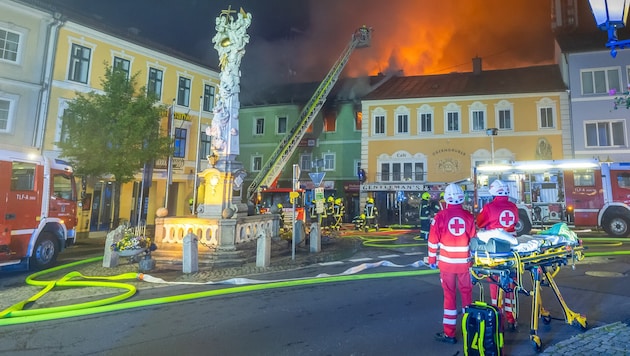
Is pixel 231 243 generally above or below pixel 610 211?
below

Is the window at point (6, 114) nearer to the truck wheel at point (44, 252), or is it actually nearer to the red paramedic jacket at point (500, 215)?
the truck wheel at point (44, 252)

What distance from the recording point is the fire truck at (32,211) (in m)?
8.58

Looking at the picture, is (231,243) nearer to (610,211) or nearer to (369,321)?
(369,321)

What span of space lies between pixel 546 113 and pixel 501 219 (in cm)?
2356

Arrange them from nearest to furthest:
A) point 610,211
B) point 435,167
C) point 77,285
A: 1. point 77,285
2. point 610,211
3. point 435,167

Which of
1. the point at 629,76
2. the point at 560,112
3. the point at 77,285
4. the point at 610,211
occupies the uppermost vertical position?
the point at 629,76

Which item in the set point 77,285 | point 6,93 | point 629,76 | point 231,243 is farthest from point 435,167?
point 6,93

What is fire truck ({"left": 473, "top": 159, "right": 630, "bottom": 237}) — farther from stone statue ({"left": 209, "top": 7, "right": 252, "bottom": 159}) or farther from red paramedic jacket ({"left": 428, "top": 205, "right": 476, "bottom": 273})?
red paramedic jacket ({"left": 428, "top": 205, "right": 476, "bottom": 273})

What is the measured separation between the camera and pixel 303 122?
84.0ft

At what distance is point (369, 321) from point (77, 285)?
246 inches

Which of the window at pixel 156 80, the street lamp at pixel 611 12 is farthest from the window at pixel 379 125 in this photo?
the street lamp at pixel 611 12

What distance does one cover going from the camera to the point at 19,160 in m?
9.00

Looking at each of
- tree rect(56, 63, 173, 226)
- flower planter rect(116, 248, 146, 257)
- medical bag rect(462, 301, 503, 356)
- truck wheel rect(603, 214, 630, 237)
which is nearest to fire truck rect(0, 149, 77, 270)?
flower planter rect(116, 248, 146, 257)

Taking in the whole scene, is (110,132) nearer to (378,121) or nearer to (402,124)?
(378,121)
